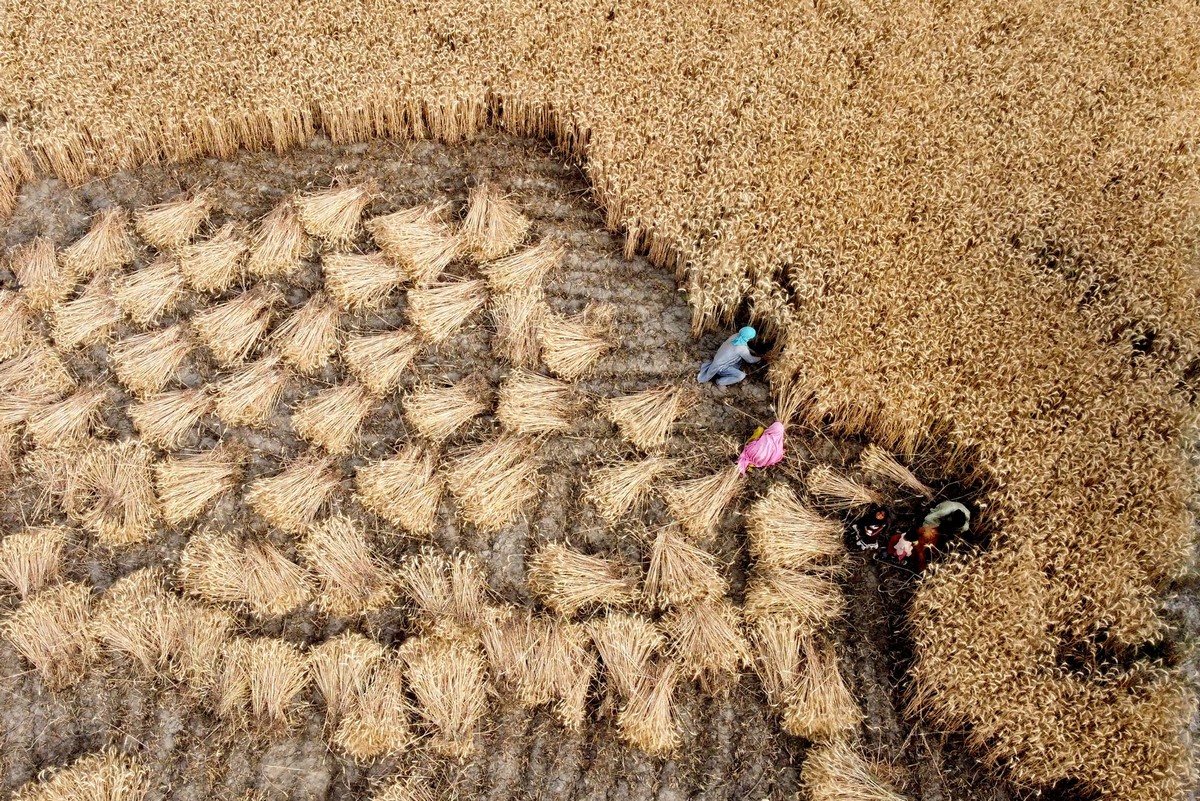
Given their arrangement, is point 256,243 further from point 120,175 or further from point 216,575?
point 216,575

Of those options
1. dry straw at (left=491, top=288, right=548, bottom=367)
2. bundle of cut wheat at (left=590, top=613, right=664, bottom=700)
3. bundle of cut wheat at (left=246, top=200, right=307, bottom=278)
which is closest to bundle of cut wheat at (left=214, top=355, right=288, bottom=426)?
bundle of cut wheat at (left=246, top=200, right=307, bottom=278)

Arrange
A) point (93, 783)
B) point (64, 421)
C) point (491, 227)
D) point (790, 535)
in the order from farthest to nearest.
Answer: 1. point (491, 227)
2. point (64, 421)
3. point (790, 535)
4. point (93, 783)

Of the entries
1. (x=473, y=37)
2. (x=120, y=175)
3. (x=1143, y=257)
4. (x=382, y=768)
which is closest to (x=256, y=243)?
(x=120, y=175)

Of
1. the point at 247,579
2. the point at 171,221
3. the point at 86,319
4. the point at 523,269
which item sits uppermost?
the point at 523,269

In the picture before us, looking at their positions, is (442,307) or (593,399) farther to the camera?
(442,307)

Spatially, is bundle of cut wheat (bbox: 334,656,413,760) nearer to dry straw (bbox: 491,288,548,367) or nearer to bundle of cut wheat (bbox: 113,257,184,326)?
dry straw (bbox: 491,288,548,367)


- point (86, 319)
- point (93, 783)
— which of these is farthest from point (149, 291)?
point (93, 783)

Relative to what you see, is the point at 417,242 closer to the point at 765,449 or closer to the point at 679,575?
the point at 765,449
